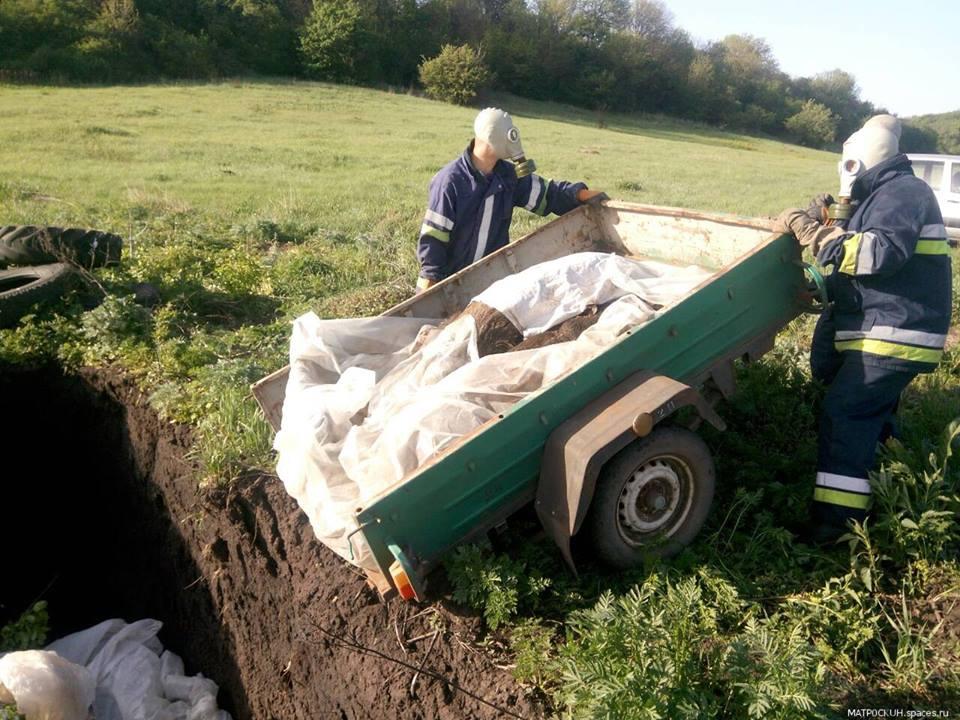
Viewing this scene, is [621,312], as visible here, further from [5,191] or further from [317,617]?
[5,191]

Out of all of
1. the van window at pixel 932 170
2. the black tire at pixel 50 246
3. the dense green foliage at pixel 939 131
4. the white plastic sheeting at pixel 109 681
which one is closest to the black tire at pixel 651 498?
the white plastic sheeting at pixel 109 681

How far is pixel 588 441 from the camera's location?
2.91m

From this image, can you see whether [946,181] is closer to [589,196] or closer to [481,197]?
[589,196]

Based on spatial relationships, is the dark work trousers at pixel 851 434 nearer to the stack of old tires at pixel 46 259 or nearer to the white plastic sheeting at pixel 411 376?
the white plastic sheeting at pixel 411 376

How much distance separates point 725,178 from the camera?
73.4ft

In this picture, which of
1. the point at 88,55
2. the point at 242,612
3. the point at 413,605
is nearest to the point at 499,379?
the point at 413,605

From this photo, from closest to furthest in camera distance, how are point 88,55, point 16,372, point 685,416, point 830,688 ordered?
point 830,688, point 685,416, point 16,372, point 88,55

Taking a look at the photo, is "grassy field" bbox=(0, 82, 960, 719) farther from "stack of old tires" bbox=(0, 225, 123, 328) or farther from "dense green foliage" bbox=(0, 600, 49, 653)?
"dense green foliage" bbox=(0, 600, 49, 653)

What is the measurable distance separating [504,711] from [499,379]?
136cm

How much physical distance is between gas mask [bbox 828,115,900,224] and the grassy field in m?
1.18

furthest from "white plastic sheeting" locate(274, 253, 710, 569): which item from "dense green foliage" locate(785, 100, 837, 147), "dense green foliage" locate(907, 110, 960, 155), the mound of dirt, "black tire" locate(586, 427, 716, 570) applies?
"dense green foliage" locate(785, 100, 837, 147)

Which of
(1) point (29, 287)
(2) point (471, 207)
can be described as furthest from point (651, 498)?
(1) point (29, 287)

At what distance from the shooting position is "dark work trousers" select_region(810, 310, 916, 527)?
→ 3416mm

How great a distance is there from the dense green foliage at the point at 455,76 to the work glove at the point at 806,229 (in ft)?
126
